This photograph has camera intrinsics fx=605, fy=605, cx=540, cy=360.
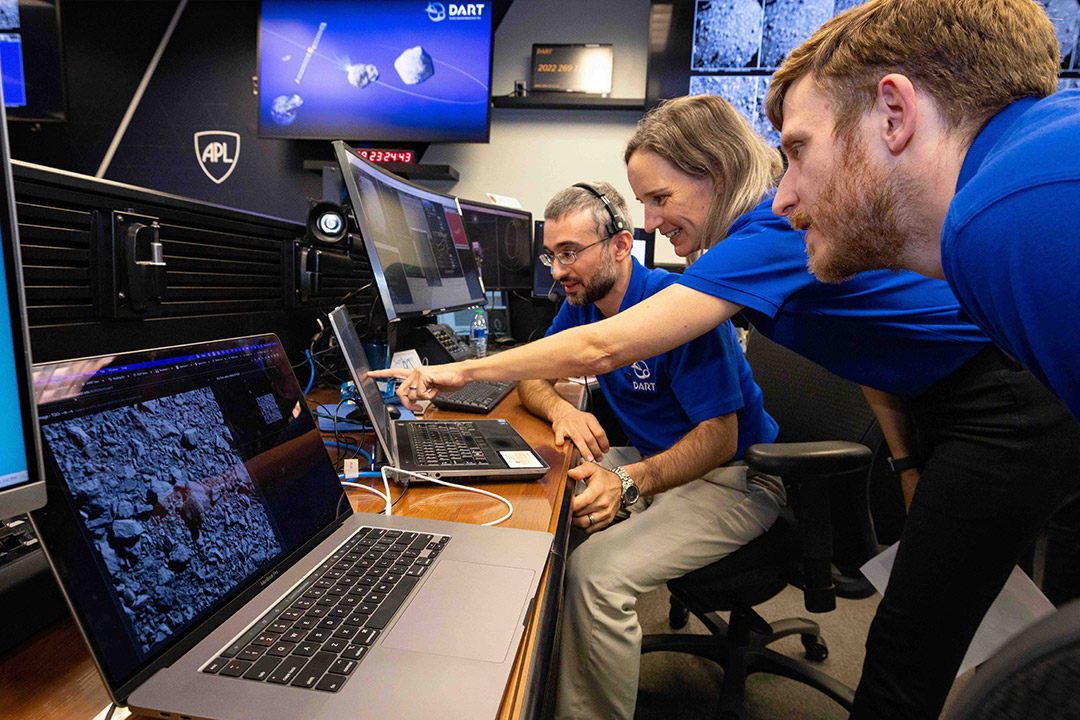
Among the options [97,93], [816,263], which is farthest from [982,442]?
[97,93]

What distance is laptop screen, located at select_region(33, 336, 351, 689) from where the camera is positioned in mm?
415

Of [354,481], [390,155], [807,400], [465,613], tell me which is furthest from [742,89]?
[465,613]

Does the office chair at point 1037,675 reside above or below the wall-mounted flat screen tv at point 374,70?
below

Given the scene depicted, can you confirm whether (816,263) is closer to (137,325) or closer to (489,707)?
(489,707)

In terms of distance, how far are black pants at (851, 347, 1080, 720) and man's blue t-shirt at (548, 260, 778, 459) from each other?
37 cm

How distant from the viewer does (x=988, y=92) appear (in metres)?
0.64

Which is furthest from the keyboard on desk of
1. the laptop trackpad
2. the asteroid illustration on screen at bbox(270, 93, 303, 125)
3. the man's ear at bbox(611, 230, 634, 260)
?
the asteroid illustration on screen at bbox(270, 93, 303, 125)

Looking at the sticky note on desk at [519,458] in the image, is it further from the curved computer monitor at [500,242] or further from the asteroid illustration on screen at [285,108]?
the asteroid illustration on screen at [285,108]

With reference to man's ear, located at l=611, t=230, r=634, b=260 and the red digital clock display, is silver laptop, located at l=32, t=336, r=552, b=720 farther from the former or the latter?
the red digital clock display

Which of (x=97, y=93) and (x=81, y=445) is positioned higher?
(x=97, y=93)

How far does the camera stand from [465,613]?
539mm

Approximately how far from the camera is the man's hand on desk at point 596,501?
3.58ft

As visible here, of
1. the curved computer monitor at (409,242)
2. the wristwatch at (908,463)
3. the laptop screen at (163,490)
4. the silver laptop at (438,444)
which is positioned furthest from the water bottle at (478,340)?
the laptop screen at (163,490)

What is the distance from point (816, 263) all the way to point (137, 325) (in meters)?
0.99
